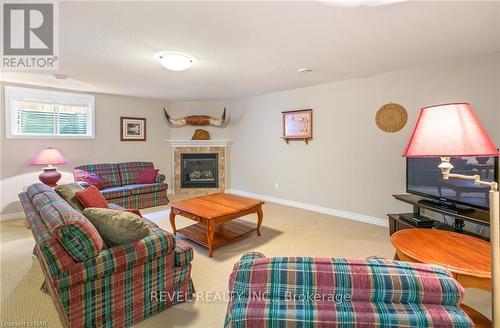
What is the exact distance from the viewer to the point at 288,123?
5.11 m

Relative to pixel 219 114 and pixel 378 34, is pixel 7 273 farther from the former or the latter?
pixel 219 114

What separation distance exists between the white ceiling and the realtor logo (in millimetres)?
101

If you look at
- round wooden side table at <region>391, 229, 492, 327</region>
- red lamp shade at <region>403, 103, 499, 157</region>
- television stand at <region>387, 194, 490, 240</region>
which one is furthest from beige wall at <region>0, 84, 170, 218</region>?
red lamp shade at <region>403, 103, 499, 157</region>

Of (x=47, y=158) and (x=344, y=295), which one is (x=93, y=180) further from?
(x=344, y=295)

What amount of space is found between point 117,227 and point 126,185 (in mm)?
3553

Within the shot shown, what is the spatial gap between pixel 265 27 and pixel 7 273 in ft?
11.4

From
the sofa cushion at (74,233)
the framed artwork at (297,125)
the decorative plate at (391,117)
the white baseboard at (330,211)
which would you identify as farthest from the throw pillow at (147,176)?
the decorative plate at (391,117)

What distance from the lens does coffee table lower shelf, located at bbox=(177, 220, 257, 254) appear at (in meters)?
3.07

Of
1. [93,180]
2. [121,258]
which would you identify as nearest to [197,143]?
[93,180]

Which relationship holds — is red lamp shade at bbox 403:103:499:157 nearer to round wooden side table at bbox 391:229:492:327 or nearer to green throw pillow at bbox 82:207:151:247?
round wooden side table at bbox 391:229:492:327

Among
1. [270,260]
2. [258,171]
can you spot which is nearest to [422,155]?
[270,260]

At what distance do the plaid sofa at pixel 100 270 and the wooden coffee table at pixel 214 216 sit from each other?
0.75m

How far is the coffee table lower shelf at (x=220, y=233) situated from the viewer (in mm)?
3069

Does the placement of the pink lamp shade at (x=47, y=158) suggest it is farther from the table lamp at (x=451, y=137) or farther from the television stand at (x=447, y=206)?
the television stand at (x=447, y=206)
